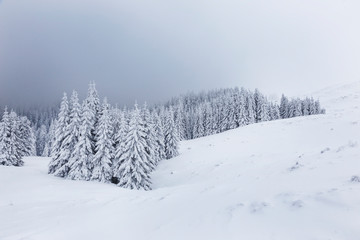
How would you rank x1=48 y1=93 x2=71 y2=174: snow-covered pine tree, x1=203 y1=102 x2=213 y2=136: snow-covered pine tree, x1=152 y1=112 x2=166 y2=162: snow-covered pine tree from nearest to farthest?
x1=48 y1=93 x2=71 y2=174: snow-covered pine tree → x1=152 y1=112 x2=166 y2=162: snow-covered pine tree → x1=203 y1=102 x2=213 y2=136: snow-covered pine tree

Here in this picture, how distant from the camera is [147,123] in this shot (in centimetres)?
4453

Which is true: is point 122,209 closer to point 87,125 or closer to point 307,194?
point 307,194

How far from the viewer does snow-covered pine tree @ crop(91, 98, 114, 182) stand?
31.7 meters

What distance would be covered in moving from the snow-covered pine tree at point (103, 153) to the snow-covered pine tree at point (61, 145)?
13.3 ft

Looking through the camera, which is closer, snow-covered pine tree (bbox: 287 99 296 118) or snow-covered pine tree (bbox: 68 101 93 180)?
snow-covered pine tree (bbox: 68 101 93 180)

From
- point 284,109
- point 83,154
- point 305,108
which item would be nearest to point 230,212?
point 83,154

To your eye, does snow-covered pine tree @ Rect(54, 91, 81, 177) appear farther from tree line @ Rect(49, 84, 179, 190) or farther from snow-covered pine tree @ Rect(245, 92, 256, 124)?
snow-covered pine tree @ Rect(245, 92, 256, 124)

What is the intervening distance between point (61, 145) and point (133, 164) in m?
11.0

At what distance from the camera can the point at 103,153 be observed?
32.6m

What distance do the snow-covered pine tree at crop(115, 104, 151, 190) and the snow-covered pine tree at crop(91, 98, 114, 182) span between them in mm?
1545

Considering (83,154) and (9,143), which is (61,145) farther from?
(9,143)

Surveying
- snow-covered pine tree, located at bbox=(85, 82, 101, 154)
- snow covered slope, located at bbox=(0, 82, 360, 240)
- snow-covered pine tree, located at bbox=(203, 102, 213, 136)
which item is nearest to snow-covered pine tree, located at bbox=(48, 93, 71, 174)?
snow-covered pine tree, located at bbox=(85, 82, 101, 154)

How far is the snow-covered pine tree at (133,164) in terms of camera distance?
99.7 feet

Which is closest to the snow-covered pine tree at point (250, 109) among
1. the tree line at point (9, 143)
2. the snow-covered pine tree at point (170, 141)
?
the snow-covered pine tree at point (170, 141)
